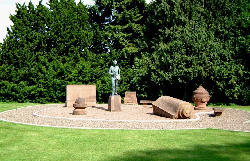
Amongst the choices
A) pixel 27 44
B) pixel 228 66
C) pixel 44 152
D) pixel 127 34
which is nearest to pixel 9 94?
pixel 27 44

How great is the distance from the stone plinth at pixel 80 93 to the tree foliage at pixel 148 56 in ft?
16.3

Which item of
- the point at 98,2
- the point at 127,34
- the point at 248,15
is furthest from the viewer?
the point at 98,2

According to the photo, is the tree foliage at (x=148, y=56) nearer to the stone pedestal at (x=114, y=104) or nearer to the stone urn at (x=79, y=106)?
the stone pedestal at (x=114, y=104)

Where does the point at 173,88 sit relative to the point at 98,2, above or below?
below

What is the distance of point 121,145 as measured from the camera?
8.81 meters

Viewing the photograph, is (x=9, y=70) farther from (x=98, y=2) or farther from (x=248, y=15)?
(x=248, y=15)

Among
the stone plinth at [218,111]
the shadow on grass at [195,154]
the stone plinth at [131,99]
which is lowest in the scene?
the shadow on grass at [195,154]

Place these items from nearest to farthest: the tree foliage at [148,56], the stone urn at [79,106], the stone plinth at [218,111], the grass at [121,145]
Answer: the grass at [121,145] < the stone urn at [79,106] < the stone plinth at [218,111] < the tree foliage at [148,56]

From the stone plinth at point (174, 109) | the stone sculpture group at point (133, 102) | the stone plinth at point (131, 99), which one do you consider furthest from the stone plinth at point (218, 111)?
the stone plinth at point (131, 99)

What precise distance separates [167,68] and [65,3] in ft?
39.5

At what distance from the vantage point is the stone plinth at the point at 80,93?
20.7 m

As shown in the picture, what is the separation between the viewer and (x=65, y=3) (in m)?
30.2

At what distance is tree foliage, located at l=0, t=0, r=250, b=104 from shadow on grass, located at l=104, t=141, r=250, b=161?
15932 millimetres

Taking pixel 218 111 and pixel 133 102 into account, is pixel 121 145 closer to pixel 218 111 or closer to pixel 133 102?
pixel 218 111
